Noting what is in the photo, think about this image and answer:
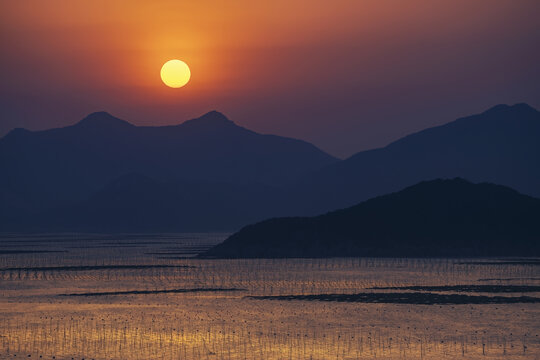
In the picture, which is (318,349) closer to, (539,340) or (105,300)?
(539,340)

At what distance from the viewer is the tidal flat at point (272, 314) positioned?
72188 millimetres

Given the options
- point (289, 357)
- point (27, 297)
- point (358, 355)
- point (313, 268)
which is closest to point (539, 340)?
point (358, 355)

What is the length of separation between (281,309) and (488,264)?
92.8 m

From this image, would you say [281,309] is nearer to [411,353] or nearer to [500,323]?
[500,323]

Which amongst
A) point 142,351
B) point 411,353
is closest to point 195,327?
point 142,351

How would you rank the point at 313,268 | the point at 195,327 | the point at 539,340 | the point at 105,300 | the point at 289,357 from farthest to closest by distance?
the point at 313,268 < the point at 105,300 < the point at 195,327 < the point at 539,340 < the point at 289,357

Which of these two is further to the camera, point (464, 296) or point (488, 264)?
point (488, 264)

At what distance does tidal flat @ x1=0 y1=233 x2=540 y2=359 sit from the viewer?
237 feet

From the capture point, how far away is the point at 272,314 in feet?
314

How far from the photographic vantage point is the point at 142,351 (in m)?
71.4

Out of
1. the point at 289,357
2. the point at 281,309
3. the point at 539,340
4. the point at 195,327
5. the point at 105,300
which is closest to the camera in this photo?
the point at 289,357

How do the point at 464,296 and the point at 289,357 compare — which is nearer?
the point at 289,357

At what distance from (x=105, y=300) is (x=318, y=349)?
4711cm

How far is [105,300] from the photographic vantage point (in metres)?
111
